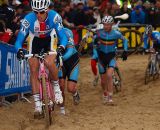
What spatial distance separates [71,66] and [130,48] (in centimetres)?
1068

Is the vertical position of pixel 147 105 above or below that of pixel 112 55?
below

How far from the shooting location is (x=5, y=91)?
10.0m

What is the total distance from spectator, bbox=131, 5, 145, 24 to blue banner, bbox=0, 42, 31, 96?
9917 mm

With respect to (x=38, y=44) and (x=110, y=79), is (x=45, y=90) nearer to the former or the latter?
(x=38, y=44)

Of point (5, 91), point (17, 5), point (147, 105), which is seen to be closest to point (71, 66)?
point (5, 91)

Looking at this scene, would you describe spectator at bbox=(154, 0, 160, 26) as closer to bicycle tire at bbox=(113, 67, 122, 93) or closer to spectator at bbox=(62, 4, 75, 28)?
spectator at bbox=(62, 4, 75, 28)

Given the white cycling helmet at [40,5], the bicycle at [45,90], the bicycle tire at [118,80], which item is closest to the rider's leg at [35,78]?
the bicycle at [45,90]

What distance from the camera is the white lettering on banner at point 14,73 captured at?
33.1ft

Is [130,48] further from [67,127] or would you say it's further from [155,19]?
[67,127]

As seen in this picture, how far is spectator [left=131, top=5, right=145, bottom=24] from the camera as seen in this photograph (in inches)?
790

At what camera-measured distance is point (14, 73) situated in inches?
410

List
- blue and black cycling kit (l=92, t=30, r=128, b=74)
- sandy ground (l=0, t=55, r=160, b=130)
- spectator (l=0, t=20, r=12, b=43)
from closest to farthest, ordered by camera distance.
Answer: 1. sandy ground (l=0, t=55, r=160, b=130)
2. spectator (l=0, t=20, r=12, b=43)
3. blue and black cycling kit (l=92, t=30, r=128, b=74)

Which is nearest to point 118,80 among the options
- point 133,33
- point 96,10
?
point 96,10

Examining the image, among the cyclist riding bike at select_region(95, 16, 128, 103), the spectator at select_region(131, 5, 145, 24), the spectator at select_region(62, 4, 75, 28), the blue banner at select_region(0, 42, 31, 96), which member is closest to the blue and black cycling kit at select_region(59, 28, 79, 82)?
the blue banner at select_region(0, 42, 31, 96)
